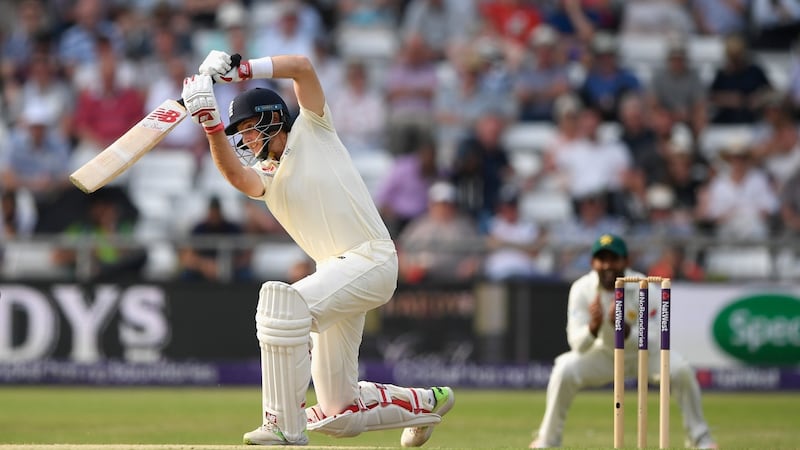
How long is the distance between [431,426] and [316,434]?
2.13 meters

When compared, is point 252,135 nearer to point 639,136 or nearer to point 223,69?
point 223,69

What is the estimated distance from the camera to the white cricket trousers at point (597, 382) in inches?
297

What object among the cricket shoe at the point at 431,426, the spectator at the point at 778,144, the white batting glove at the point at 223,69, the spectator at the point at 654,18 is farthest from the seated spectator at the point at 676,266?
the white batting glove at the point at 223,69

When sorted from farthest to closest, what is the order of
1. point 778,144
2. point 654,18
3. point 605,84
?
point 654,18 < point 605,84 < point 778,144

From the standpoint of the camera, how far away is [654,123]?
1384 cm

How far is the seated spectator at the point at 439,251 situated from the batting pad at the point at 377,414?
18.0 feet

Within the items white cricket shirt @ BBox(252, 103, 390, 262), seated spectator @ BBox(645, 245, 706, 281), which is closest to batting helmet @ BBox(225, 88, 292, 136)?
white cricket shirt @ BBox(252, 103, 390, 262)

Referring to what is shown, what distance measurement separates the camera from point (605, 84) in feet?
46.5

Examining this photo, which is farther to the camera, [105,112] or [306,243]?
A: [105,112]

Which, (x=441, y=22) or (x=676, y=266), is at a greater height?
(x=441, y=22)

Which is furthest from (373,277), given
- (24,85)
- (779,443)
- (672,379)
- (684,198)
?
(24,85)

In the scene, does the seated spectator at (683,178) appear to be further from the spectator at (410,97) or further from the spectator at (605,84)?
the spectator at (410,97)

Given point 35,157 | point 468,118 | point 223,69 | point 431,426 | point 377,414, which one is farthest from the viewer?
point 468,118

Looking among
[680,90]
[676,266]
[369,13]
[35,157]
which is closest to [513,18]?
[369,13]
